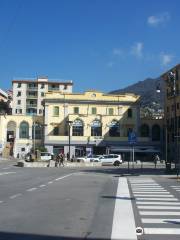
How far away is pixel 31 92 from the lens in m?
141

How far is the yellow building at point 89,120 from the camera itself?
97562mm

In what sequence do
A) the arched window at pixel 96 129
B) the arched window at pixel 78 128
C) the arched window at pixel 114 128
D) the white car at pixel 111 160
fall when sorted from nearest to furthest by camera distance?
the white car at pixel 111 160, the arched window at pixel 78 128, the arched window at pixel 96 129, the arched window at pixel 114 128

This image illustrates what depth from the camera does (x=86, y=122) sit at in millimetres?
100375

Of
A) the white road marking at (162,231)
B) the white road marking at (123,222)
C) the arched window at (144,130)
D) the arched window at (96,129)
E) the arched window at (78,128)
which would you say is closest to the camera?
the white road marking at (123,222)

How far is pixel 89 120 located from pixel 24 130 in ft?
47.3

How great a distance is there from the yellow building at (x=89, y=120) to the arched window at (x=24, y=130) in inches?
264

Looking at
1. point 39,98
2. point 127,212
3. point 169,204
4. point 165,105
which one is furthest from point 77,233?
point 39,98

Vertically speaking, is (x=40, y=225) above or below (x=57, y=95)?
below

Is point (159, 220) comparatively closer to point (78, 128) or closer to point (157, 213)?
point (157, 213)

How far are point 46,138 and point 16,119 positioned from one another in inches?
449

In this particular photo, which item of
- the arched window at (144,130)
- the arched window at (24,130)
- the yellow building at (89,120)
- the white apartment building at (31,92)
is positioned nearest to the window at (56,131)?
the yellow building at (89,120)

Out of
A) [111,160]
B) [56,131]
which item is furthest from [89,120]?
[111,160]

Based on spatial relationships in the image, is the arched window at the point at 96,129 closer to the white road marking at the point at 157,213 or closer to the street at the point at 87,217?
the street at the point at 87,217

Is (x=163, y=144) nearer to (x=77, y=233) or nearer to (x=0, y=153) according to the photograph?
(x=0, y=153)
